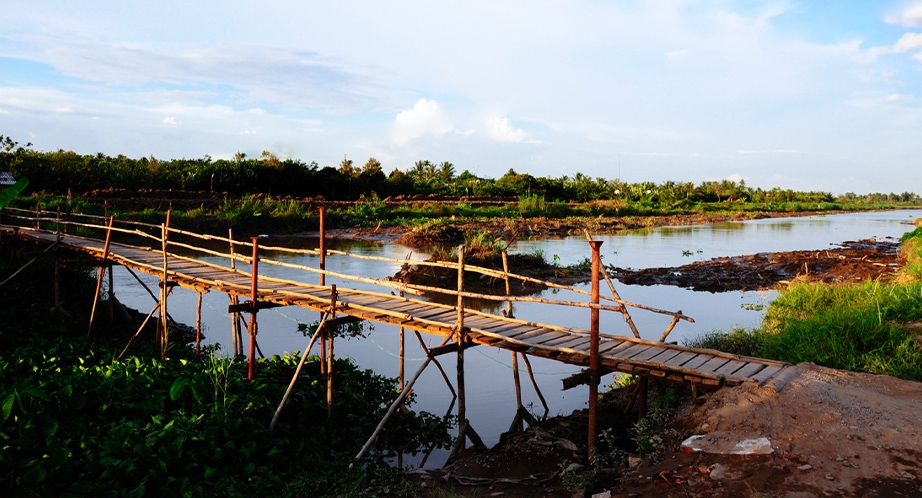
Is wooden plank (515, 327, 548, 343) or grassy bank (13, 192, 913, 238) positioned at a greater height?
grassy bank (13, 192, 913, 238)

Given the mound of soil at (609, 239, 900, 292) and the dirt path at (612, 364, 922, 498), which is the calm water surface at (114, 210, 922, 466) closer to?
the mound of soil at (609, 239, 900, 292)

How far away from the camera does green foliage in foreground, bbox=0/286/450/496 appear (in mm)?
4867

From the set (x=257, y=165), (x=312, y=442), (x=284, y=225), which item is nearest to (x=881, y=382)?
(x=312, y=442)

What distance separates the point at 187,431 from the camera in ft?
17.7

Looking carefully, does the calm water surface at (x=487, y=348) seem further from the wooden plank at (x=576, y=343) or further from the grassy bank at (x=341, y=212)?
the grassy bank at (x=341, y=212)

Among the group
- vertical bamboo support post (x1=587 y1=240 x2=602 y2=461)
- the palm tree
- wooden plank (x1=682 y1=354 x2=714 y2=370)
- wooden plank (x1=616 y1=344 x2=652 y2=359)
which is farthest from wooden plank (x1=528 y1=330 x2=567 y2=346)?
the palm tree

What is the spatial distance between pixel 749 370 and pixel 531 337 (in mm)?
1822

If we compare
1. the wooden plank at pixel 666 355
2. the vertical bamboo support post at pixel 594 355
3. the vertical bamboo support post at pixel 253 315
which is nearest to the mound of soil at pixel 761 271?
the wooden plank at pixel 666 355

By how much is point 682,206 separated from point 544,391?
42.8 metres

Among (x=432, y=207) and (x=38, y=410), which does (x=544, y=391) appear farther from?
(x=432, y=207)

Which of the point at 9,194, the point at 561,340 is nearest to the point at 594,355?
the point at 561,340

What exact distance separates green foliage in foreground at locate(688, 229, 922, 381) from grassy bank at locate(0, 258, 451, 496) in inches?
147

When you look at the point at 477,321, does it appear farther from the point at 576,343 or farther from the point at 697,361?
the point at 697,361

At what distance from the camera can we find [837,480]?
4.16 meters
